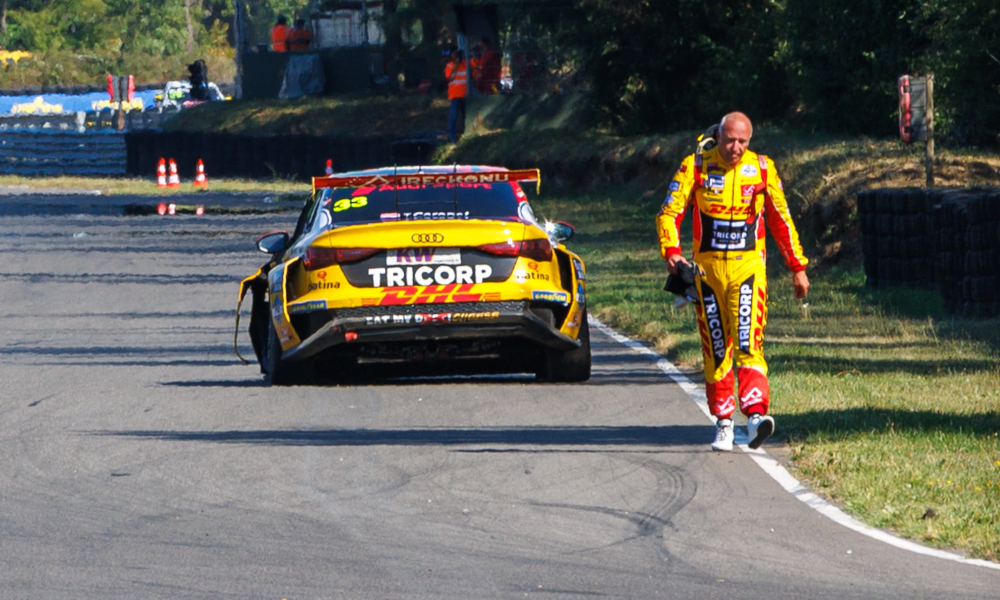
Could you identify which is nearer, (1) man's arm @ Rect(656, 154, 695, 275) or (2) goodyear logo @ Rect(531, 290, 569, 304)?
(1) man's arm @ Rect(656, 154, 695, 275)

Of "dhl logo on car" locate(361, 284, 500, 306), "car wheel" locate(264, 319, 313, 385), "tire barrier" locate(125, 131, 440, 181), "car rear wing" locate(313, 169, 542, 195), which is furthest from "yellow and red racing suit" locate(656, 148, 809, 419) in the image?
"tire barrier" locate(125, 131, 440, 181)

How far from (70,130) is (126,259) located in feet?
105

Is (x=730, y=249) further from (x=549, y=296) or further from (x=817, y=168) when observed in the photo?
(x=817, y=168)

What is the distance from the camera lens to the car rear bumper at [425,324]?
1016 cm

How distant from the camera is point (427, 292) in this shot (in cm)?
1026

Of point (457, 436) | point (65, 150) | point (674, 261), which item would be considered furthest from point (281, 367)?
point (65, 150)

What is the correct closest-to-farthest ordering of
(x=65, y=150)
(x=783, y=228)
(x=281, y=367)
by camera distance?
(x=783, y=228) → (x=281, y=367) → (x=65, y=150)

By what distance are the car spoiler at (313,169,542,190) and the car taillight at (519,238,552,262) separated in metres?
0.64

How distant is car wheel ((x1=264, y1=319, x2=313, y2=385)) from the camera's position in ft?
34.9

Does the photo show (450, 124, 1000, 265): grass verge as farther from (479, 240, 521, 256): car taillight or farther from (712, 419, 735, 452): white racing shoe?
(712, 419, 735, 452): white racing shoe

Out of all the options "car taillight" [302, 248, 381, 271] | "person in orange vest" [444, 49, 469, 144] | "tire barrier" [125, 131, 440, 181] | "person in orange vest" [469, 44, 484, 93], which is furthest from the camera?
"person in orange vest" [469, 44, 484, 93]

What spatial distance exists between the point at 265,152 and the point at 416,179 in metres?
35.7

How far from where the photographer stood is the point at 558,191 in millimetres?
36281

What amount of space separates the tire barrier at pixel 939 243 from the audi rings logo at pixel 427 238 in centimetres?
595
